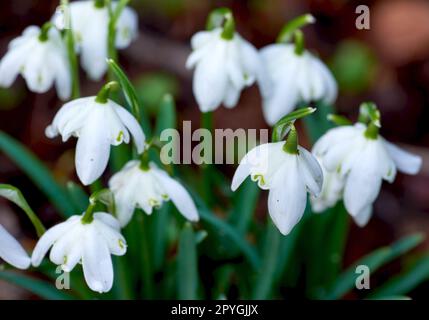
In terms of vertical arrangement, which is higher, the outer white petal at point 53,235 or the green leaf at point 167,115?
the green leaf at point 167,115

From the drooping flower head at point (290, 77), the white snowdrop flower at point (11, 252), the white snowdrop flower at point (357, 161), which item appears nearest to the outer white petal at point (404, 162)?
the white snowdrop flower at point (357, 161)

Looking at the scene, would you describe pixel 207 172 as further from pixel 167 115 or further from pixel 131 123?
pixel 131 123

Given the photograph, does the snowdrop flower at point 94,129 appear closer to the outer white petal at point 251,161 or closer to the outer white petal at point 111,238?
the outer white petal at point 111,238

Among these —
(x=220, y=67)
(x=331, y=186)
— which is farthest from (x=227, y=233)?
(x=220, y=67)

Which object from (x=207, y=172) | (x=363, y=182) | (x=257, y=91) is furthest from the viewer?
(x=257, y=91)

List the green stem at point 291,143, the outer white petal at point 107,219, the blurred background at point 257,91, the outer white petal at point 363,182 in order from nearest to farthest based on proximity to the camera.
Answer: the green stem at point 291,143, the outer white petal at point 107,219, the outer white petal at point 363,182, the blurred background at point 257,91

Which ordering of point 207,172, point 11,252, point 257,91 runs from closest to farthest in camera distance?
point 11,252 → point 207,172 → point 257,91
